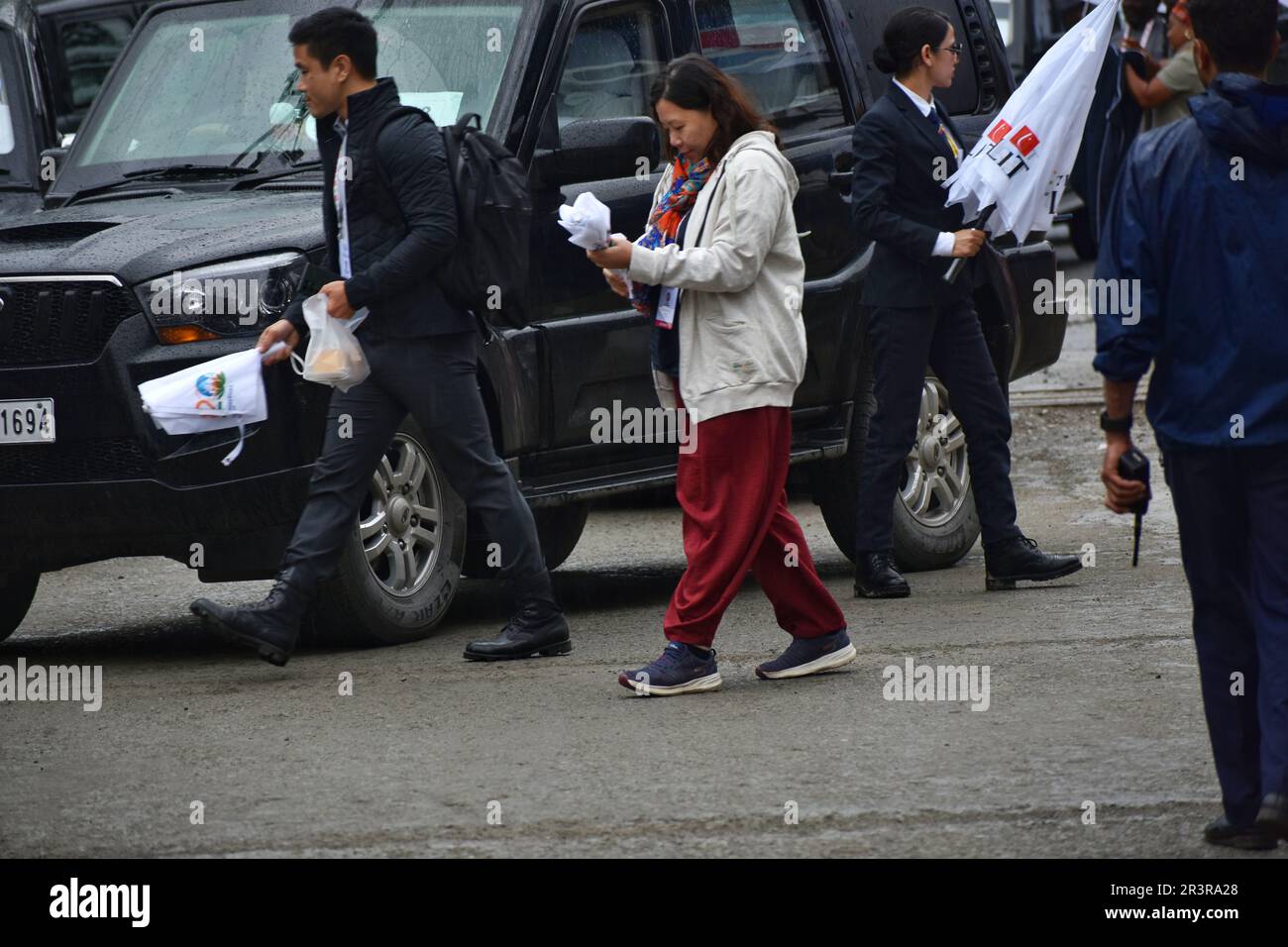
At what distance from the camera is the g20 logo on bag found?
22.7 ft

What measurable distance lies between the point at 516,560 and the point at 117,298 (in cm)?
140

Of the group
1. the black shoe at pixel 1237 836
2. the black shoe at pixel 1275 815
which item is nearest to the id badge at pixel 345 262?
the black shoe at pixel 1237 836

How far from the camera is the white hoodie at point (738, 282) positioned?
655 centimetres

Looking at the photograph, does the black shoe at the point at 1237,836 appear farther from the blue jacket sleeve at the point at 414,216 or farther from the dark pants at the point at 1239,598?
the blue jacket sleeve at the point at 414,216

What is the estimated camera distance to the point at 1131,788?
17.8 feet

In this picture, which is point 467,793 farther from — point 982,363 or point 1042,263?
Answer: point 1042,263

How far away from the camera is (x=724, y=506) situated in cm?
667

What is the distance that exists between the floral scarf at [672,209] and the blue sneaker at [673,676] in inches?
37.6

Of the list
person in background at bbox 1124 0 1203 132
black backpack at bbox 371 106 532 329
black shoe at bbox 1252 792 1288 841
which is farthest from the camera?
person in background at bbox 1124 0 1203 132

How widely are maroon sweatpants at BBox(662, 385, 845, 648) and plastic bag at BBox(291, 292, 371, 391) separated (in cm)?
101

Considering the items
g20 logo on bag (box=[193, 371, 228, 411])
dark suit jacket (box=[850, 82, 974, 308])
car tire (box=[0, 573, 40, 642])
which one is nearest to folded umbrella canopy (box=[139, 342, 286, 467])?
g20 logo on bag (box=[193, 371, 228, 411])

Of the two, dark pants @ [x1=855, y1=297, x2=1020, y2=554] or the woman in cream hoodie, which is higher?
the woman in cream hoodie

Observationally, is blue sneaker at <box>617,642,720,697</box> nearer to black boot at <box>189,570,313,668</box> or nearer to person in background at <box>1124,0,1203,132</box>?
black boot at <box>189,570,313,668</box>

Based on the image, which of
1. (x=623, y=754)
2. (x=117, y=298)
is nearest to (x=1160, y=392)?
(x=623, y=754)
